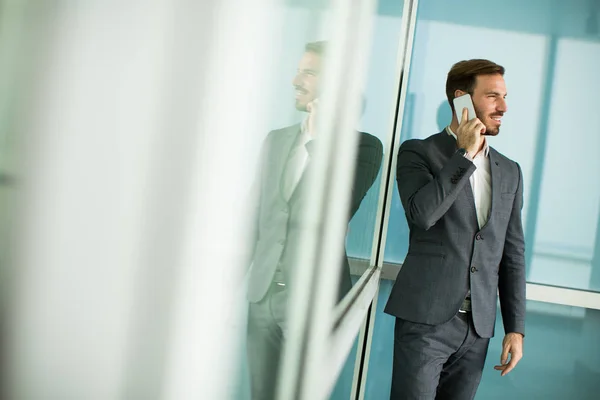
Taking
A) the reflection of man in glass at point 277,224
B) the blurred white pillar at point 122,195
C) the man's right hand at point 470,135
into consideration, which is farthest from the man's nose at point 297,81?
the man's right hand at point 470,135

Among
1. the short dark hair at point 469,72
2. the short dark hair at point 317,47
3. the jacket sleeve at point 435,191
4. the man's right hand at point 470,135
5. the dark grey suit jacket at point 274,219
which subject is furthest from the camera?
the short dark hair at point 469,72

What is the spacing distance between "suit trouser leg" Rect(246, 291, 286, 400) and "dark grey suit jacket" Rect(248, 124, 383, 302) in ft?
0.06

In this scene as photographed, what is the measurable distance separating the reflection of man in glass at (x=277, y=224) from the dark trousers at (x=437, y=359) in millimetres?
1323

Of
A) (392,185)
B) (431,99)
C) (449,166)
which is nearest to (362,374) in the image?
(392,185)

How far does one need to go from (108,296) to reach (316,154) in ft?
1.25

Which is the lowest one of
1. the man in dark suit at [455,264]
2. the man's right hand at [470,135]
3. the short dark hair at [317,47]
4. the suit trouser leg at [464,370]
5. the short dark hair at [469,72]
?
the suit trouser leg at [464,370]

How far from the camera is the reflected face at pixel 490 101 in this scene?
1.97 metres

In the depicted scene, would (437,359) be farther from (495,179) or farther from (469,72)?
(469,72)

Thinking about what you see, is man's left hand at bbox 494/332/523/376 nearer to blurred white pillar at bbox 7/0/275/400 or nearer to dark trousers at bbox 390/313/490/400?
dark trousers at bbox 390/313/490/400

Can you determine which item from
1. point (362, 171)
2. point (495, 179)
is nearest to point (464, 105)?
point (495, 179)

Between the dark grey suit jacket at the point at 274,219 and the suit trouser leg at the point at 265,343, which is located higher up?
the dark grey suit jacket at the point at 274,219

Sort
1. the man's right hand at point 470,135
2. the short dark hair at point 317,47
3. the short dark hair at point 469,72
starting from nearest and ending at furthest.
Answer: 1. the short dark hair at point 317,47
2. the man's right hand at point 470,135
3. the short dark hair at point 469,72

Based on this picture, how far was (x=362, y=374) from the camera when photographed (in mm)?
2324

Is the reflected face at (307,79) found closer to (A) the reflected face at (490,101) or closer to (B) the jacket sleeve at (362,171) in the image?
(B) the jacket sleeve at (362,171)
